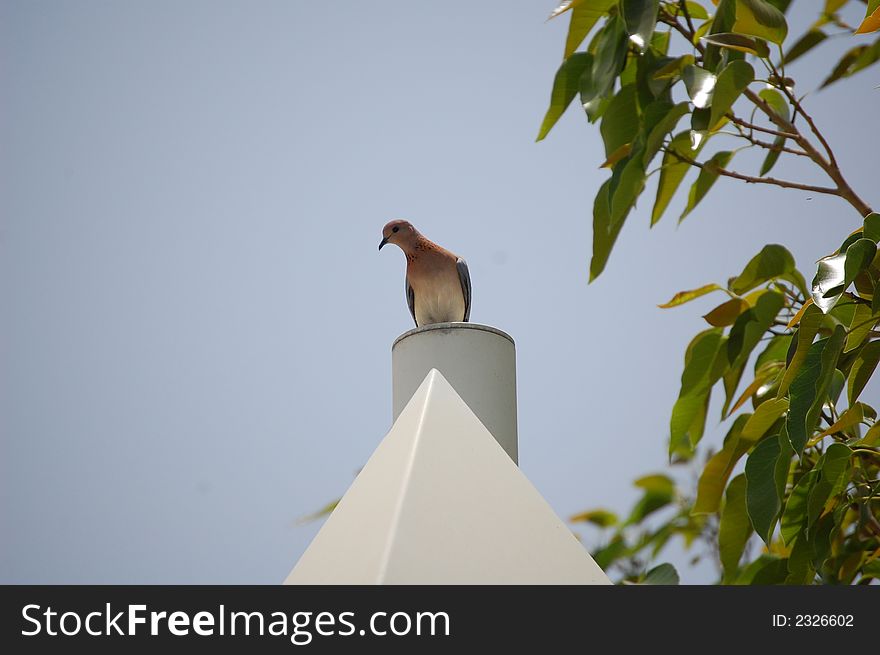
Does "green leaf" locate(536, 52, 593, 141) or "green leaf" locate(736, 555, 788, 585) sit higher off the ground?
"green leaf" locate(536, 52, 593, 141)

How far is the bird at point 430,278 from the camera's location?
4250 mm

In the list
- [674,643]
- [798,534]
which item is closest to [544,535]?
[674,643]

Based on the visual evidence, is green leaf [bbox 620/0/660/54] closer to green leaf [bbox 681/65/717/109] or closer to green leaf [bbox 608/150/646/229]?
green leaf [bbox 681/65/717/109]

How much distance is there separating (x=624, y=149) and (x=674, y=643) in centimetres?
241

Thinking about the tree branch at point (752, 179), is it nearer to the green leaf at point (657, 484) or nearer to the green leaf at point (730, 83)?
the green leaf at point (730, 83)

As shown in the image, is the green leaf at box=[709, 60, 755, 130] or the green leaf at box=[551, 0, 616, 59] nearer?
the green leaf at box=[709, 60, 755, 130]

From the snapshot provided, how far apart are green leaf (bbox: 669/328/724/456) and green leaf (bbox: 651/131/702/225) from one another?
545 mm

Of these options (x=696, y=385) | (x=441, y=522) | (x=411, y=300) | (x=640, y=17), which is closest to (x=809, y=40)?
(x=640, y=17)

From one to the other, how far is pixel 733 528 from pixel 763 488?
0.63 m

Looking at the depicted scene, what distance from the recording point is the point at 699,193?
400 cm

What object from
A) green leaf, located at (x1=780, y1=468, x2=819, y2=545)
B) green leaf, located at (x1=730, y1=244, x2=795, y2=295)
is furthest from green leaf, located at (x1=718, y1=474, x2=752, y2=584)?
green leaf, located at (x1=730, y1=244, x2=795, y2=295)

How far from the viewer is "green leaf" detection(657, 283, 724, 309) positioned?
3.80 metres

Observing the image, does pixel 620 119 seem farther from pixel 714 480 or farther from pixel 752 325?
pixel 714 480

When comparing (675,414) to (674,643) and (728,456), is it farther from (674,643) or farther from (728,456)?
(674,643)
